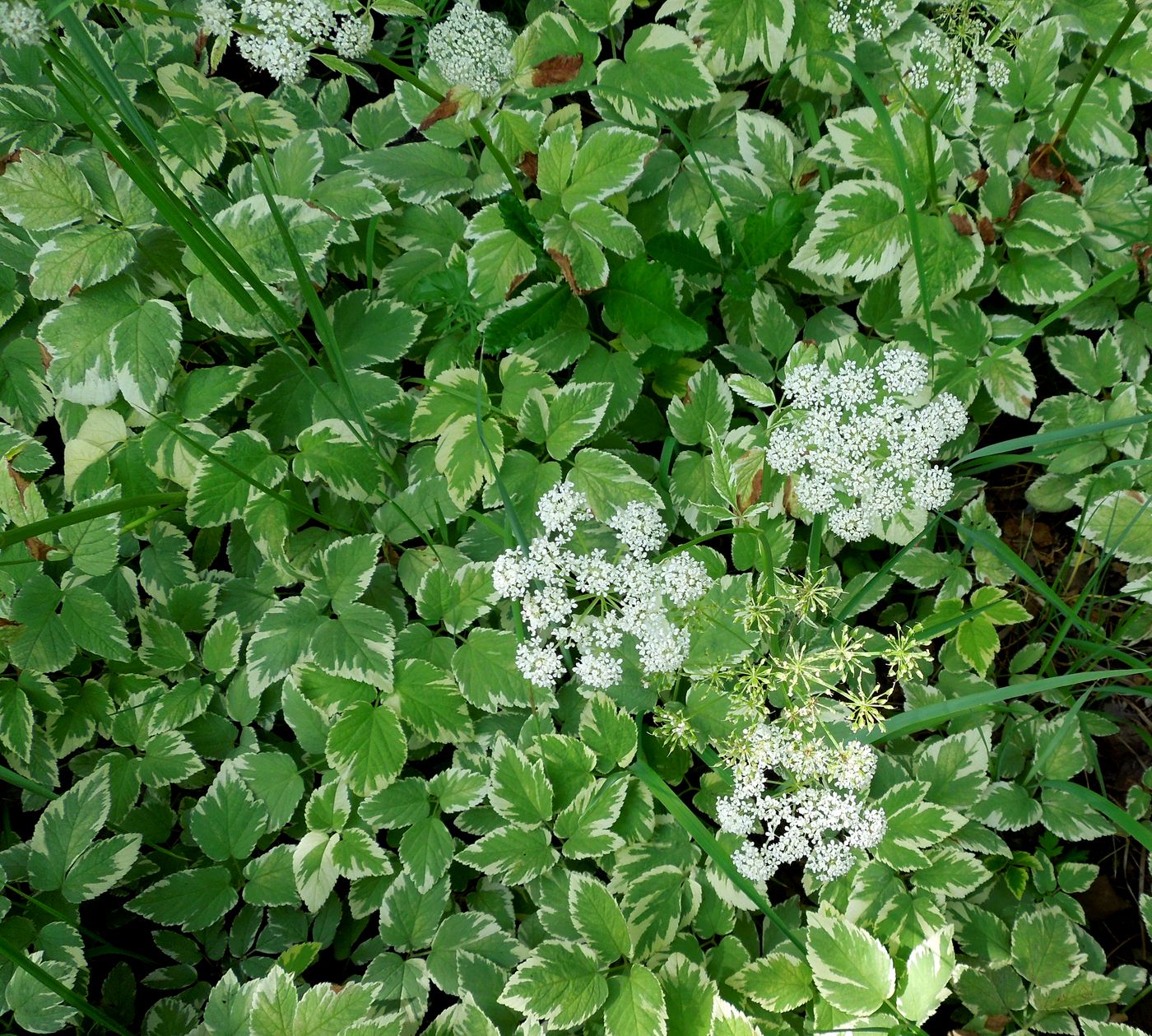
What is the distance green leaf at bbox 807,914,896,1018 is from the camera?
1629 mm

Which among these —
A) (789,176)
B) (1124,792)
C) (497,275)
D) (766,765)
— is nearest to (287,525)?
(497,275)

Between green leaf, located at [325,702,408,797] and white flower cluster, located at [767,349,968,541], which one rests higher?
A: white flower cluster, located at [767,349,968,541]

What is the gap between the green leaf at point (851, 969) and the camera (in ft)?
5.34

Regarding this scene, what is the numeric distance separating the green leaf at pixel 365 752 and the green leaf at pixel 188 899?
1.54 feet

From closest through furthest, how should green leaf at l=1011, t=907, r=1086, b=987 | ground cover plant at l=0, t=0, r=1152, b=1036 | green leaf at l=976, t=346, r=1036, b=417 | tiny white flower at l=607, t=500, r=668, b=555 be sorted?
1. tiny white flower at l=607, t=500, r=668, b=555
2. ground cover plant at l=0, t=0, r=1152, b=1036
3. green leaf at l=1011, t=907, r=1086, b=987
4. green leaf at l=976, t=346, r=1036, b=417

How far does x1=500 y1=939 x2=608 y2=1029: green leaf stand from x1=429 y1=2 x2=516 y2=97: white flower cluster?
2.00 meters

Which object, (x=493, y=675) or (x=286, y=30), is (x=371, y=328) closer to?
(x=286, y=30)

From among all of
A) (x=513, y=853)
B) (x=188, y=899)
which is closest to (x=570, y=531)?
(x=513, y=853)

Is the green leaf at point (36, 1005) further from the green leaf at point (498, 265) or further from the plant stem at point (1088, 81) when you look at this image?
the plant stem at point (1088, 81)

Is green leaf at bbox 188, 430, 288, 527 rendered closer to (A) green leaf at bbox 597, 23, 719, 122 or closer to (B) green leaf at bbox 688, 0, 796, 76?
(A) green leaf at bbox 597, 23, 719, 122

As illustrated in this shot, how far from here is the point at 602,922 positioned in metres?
1.72

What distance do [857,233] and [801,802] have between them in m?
1.30

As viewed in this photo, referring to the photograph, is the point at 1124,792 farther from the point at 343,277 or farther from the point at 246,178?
the point at 246,178

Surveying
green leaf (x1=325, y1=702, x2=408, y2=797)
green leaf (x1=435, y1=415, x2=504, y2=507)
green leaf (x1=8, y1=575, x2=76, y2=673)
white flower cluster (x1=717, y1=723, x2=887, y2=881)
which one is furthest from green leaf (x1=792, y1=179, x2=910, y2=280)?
green leaf (x1=8, y1=575, x2=76, y2=673)
